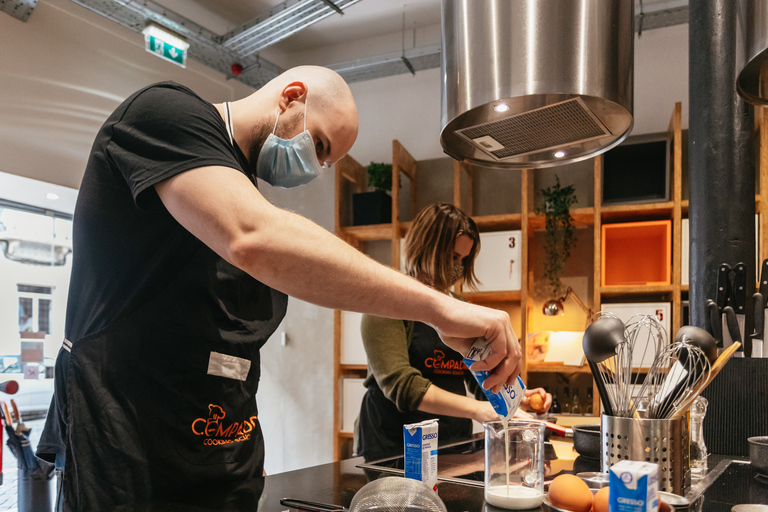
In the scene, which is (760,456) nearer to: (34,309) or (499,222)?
(499,222)

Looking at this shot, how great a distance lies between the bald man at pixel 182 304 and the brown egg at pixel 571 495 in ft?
0.62

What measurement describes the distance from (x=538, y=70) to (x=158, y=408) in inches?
39.3

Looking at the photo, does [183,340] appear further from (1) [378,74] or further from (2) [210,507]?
(1) [378,74]

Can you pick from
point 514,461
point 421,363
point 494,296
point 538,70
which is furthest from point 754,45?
point 494,296

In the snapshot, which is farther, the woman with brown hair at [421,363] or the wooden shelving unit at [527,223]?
the wooden shelving unit at [527,223]

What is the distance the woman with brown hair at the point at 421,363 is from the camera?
1927 millimetres

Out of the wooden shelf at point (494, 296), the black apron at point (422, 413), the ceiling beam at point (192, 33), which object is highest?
the ceiling beam at point (192, 33)

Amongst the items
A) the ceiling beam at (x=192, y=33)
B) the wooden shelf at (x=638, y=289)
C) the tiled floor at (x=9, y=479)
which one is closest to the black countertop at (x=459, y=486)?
the wooden shelf at (x=638, y=289)

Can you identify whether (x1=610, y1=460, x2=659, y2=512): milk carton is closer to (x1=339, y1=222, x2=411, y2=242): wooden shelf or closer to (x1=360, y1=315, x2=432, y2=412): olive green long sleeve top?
(x1=360, y1=315, x2=432, y2=412): olive green long sleeve top

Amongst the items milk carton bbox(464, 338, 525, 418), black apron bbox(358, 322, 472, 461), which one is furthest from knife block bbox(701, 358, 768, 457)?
milk carton bbox(464, 338, 525, 418)

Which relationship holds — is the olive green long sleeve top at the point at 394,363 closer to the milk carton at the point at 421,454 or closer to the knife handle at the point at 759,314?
the milk carton at the point at 421,454

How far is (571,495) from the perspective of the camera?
80 centimetres

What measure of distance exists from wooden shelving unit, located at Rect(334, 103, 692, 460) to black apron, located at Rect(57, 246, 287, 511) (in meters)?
2.75

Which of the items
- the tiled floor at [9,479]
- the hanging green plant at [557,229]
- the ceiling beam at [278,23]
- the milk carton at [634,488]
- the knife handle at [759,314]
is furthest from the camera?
the ceiling beam at [278,23]
